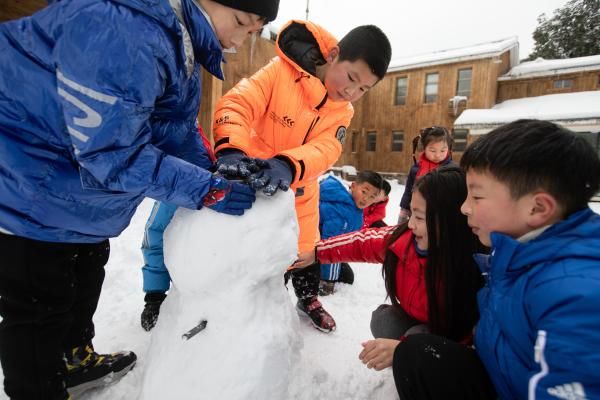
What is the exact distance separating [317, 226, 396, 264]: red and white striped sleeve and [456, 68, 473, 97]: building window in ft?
50.1

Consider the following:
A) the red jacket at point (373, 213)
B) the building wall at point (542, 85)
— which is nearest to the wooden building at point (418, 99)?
the building wall at point (542, 85)

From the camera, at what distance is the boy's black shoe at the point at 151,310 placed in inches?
72.3

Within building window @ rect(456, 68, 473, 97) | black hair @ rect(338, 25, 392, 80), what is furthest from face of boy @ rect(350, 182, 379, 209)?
building window @ rect(456, 68, 473, 97)

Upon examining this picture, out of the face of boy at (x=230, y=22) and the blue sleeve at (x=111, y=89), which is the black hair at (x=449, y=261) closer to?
the face of boy at (x=230, y=22)

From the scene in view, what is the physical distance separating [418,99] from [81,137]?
16.7 m

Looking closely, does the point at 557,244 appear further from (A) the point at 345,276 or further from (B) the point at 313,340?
(A) the point at 345,276

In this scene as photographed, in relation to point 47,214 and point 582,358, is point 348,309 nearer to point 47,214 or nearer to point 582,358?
point 582,358

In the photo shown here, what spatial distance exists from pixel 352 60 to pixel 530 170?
99 centimetres

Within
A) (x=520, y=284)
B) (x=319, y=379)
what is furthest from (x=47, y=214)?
(x=520, y=284)

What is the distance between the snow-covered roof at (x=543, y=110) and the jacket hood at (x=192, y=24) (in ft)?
43.1

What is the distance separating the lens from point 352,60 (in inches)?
67.0

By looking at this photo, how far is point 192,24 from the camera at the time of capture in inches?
40.2

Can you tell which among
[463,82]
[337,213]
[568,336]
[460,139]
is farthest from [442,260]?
[463,82]

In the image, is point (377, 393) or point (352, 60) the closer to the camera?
point (377, 393)
